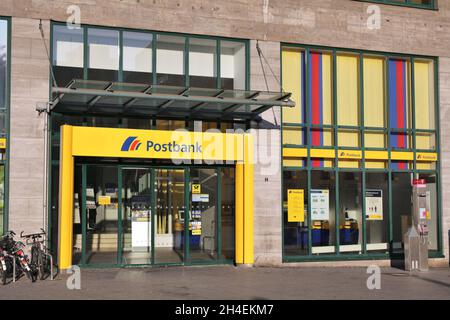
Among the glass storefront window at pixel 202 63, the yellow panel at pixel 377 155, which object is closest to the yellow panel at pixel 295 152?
the yellow panel at pixel 377 155

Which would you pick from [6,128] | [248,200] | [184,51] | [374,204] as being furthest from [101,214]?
[374,204]

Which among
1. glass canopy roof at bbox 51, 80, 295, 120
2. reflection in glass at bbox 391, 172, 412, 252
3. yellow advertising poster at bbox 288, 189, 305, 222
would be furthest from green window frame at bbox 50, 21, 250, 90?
reflection in glass at bbox 391, 172, 412, 252

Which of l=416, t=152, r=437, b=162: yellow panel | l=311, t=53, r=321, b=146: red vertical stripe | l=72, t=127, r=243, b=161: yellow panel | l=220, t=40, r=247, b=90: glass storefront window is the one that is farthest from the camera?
l=416, t=152, r=437, b=162: yellow panel

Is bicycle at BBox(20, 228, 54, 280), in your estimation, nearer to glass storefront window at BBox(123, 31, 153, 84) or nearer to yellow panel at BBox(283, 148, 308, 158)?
glass storefront window at BBox(123, 31, 153, 84)

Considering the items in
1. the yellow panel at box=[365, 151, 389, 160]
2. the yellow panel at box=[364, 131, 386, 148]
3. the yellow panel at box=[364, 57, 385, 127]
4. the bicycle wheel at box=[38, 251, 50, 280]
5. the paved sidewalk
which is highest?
the yellow panel at box=[364, 57, 385, 127]

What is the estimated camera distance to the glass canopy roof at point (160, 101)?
1435 centimetres

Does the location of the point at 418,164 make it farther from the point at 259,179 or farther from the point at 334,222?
the point at 259,179

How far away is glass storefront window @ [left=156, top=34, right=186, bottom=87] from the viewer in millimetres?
16500

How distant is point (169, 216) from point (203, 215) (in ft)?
2.82

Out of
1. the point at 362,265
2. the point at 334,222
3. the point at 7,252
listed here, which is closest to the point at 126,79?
the point at 7,252

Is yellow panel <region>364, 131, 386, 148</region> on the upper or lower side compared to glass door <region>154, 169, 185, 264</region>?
upper

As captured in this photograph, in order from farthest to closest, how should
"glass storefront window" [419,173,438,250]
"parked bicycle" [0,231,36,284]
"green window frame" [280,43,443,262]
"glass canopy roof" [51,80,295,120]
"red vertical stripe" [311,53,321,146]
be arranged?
1. "glass storefront window" [419,173,438,250]
2. "red vertical stripe" [311,53,321,146]
3. "green window frame" [280,43,443,262]
4. "glass canopy roof" [51,80,295,120]
5. "parked bicycle" [0,231,36,284]

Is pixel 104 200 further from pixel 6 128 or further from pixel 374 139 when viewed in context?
pixel 374 139

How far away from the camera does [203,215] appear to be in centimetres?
1662
